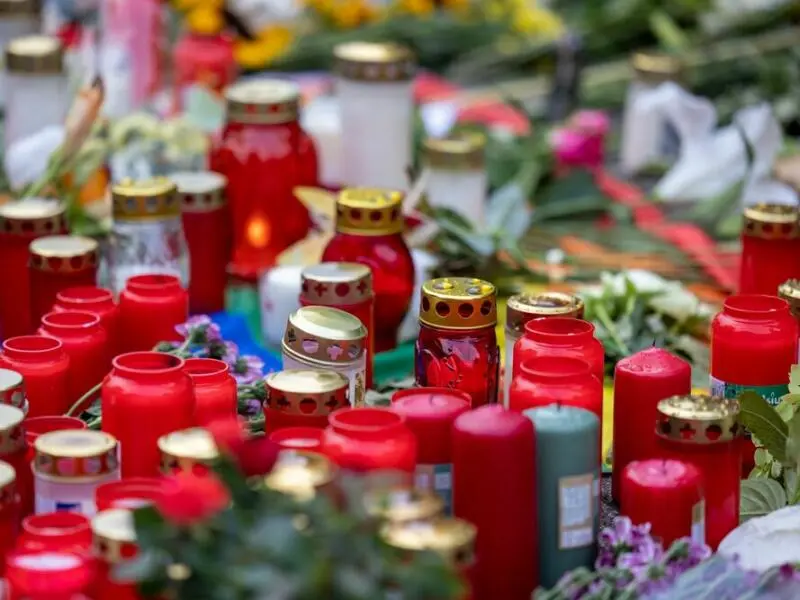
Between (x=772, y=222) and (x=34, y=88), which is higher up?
(x=34, y=88)

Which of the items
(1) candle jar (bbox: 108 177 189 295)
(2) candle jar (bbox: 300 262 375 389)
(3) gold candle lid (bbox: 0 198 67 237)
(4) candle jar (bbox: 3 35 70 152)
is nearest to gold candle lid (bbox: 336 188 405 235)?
(2) candle jar (bbox: 300 262 375 389)

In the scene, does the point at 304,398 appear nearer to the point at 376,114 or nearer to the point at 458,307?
the point at 458,307

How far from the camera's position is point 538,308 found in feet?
4.58

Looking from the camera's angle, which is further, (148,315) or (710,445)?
(148,315)

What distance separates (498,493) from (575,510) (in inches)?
3.2

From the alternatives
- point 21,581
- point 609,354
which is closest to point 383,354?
point 609,354

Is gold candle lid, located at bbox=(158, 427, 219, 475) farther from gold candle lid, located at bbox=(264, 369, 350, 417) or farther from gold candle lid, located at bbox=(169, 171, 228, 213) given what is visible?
gold candle lid, located at bbox=(169, 171, 228, 213)

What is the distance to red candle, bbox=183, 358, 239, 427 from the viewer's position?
1.26m

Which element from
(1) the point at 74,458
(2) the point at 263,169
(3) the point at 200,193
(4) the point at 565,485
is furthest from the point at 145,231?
(4) the point at 565,485

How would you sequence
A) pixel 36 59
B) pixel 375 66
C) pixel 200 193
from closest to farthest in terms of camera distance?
pixel 200 193 < pixel 375 66 < pixel 36 59

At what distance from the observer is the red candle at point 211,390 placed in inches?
49.4

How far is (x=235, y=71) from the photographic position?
2475 millimetres

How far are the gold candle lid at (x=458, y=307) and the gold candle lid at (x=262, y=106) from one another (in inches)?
23.7

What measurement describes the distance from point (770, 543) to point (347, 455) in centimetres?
35
